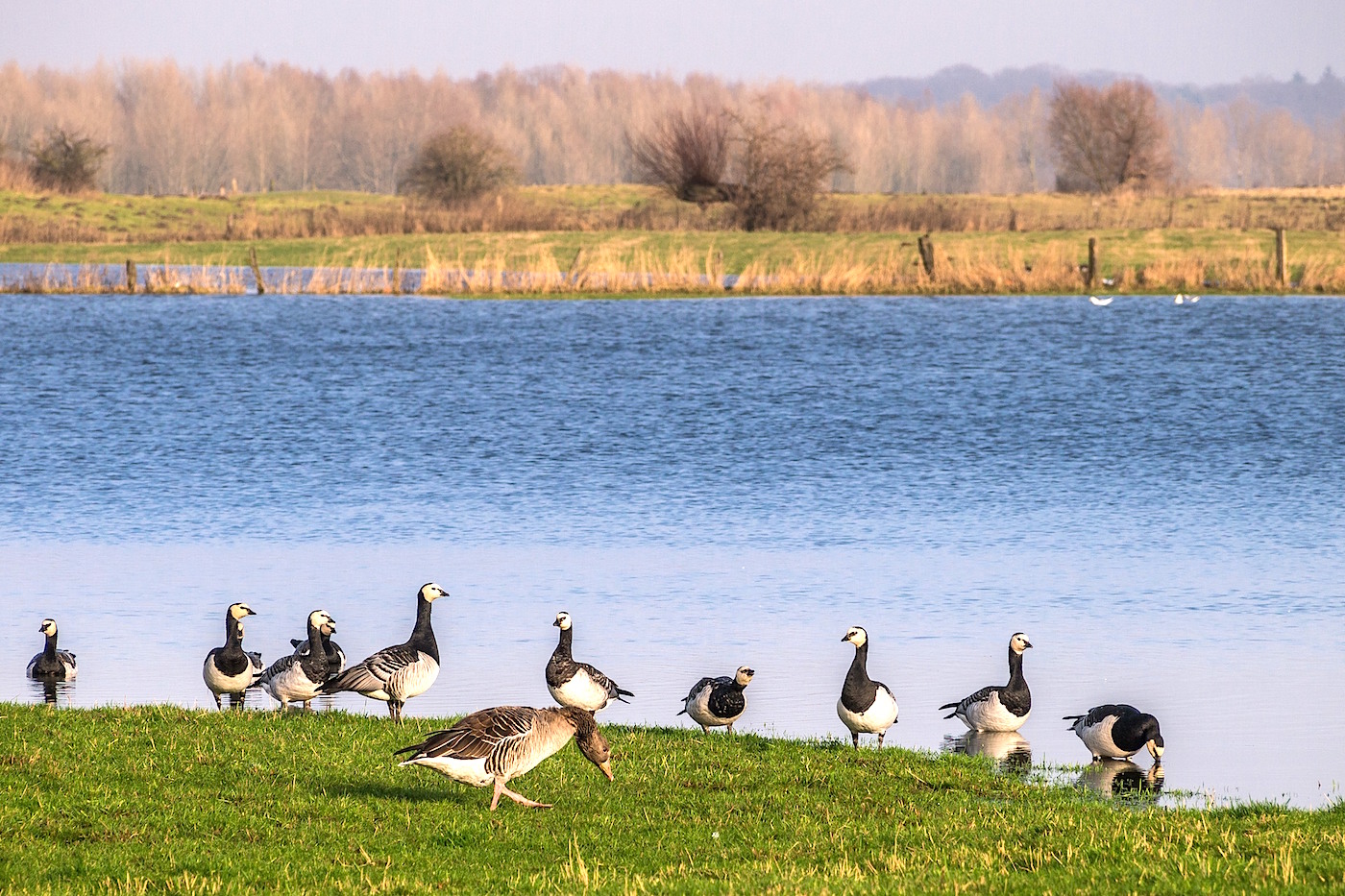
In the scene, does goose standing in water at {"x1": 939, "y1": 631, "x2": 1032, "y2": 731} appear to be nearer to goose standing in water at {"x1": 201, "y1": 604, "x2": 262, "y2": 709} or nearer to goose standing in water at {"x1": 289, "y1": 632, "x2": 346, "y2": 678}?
goose standing in water at {"x1": 289, "y1": 632, "x2": 346, "y2": 678}

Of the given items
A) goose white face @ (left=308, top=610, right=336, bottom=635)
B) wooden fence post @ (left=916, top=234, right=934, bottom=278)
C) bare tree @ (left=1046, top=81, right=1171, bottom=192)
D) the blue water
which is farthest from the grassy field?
bare tree @ (left=1046, top=81, right=1171, bottom=192)

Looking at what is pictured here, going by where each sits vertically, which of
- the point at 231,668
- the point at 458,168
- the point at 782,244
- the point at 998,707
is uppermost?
the point at 458,168

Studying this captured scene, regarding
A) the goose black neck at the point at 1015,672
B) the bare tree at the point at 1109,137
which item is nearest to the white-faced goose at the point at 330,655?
the goose black neck at the point at 1015,672

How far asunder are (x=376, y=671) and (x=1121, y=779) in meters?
6.52

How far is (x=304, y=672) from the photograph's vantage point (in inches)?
610

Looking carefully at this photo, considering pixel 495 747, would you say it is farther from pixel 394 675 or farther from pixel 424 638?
pixel 424 638

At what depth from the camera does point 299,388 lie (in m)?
47.4

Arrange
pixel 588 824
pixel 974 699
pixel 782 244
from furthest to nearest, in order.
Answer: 1. pixel 782 244
2. pixel 974 699
3. pixel 588 824

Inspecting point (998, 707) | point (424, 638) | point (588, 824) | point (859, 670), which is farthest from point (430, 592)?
point (998, 707)

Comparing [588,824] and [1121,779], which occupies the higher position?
[588,824]

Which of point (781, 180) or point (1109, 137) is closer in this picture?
point (781, 180)

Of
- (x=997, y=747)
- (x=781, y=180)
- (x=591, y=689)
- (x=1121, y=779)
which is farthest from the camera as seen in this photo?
(x=781, y=180)

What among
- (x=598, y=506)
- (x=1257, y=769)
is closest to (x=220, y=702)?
(x=1257, y=769)

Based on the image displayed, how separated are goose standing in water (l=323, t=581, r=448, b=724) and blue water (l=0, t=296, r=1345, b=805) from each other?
1.57 m
